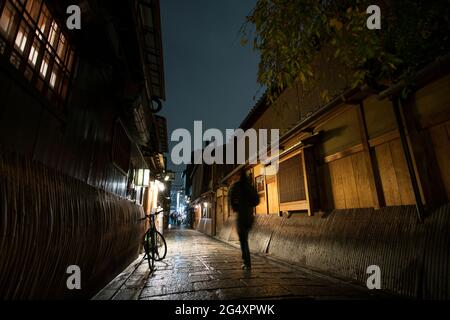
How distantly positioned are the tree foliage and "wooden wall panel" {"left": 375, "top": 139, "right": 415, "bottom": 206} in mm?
2049

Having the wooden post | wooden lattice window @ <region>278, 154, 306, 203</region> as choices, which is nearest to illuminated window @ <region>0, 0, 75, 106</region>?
the wooden post

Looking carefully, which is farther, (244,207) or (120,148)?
(120,148)

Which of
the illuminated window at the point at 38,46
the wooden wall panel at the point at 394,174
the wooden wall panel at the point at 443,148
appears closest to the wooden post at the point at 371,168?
the wooden wall panel at the point at 394,174

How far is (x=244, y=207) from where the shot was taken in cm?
697

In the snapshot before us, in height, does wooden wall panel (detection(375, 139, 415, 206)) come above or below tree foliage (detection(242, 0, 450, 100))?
below

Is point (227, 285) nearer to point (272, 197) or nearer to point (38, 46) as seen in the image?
point (38, 46)

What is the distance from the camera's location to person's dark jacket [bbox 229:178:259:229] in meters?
6.88

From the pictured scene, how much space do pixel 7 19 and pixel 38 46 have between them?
23.7 inches

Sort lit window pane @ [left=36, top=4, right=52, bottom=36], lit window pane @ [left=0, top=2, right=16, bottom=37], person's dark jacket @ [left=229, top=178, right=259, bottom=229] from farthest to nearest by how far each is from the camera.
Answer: person's dark jacket @ [left=229, top=178, right=259, bottom=229], lit window pane @ [left=36, top=4, right=52, bottom=36], lit window pane @ [left=0, top=2, right=16, bottom=37]

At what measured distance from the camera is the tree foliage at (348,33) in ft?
9.79

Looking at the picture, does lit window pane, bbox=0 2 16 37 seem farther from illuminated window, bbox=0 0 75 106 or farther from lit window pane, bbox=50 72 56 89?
lit window pane, bbox=50 72 56 89

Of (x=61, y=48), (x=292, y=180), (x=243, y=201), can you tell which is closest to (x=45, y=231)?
(x=61, y=48)

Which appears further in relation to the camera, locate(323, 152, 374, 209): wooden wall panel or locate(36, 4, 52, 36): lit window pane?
locate(323, 152, 374, 209): wooden wall panel
